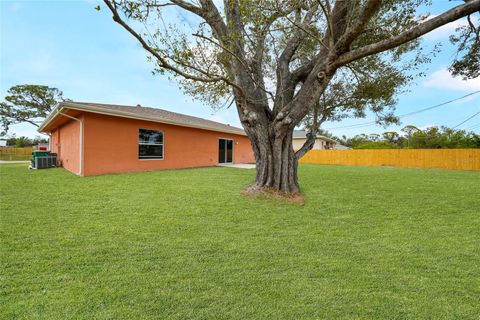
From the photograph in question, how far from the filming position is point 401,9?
5.58m

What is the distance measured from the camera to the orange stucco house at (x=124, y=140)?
9.19m

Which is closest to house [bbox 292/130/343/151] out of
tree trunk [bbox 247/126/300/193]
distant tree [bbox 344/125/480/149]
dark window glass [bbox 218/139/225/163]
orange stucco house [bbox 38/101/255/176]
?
distant tree [bbox 344/125/480/149]

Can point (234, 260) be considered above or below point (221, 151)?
below

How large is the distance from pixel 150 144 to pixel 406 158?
1719cm

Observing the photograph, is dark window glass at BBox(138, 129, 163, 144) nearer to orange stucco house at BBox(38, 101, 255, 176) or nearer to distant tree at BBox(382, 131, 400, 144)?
orange stucco house at BBox(38, 101, 255, 176)

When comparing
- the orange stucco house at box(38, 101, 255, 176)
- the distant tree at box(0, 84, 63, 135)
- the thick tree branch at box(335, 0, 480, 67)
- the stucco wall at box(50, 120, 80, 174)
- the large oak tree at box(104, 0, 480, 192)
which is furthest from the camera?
the distant tree at box(0, 84, 63, 135)

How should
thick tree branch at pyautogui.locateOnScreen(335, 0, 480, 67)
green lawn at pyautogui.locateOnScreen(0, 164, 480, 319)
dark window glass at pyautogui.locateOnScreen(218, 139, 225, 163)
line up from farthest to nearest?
dark window glass at pyautogui.locateOnScreen(218, 139, 225, 163), thick tree branch at pyautogui.locateOnScreen(335, 0, 480, 67), green lawn at pyautogui.locateOnScreen(0, 164, 480, 319)

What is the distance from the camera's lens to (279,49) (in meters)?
7.12

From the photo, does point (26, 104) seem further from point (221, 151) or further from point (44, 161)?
point (221, 151)

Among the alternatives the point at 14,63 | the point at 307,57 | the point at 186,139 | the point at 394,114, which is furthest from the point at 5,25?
the point at 394,114

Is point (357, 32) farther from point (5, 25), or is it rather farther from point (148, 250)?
point (5, 25)

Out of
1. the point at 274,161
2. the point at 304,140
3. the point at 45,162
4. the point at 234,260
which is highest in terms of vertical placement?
the point at 304,140

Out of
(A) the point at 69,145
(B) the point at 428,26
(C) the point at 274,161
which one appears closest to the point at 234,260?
(C) the point at 274,161

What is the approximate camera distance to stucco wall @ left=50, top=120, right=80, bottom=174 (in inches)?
388
